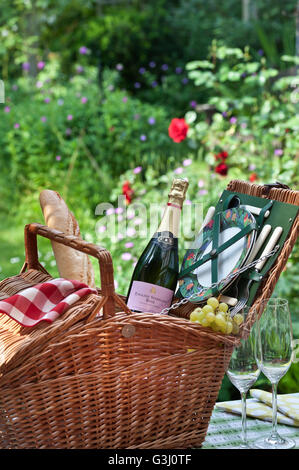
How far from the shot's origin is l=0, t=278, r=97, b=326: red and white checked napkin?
1104mm

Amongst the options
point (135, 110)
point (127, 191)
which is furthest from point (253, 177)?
point (135, 110)

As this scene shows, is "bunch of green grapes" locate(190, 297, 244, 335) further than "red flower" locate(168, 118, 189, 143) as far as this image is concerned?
No

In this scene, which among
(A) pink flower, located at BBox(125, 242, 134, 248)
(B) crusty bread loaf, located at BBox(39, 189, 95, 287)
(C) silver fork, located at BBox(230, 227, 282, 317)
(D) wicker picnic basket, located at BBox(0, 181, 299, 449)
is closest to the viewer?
(D) wicker picnic basket, located at BBox(0, 181, 299, 449)

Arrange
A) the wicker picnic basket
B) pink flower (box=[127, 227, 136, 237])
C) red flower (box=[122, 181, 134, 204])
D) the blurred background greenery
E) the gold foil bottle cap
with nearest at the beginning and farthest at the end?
the wicker picnic basket < the gold foil bottle cap < pink flower (box=[127, 227, 136, 237]) < red flower (box=[122, 181, 134, 204]) < the blurred background greenery

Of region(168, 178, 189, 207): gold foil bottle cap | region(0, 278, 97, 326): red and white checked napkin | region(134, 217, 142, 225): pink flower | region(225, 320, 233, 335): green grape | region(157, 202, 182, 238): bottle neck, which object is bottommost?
region(134, 217, 142, 225): pink flower

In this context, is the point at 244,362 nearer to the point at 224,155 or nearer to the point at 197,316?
the point at 197,316

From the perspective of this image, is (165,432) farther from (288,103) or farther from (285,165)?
(288,103)

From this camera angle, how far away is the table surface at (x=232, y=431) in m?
1.20

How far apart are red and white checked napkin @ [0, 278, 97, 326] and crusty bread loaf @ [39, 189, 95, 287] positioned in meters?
0.31

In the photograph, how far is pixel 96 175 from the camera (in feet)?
14.1

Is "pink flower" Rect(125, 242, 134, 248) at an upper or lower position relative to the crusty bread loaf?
lower

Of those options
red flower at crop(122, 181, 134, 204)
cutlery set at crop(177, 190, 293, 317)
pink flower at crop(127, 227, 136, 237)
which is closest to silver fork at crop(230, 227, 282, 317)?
cutlery set at crop(177, 190, 293, 317)

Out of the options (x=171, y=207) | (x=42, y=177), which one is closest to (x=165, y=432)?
(x=171, y=207)

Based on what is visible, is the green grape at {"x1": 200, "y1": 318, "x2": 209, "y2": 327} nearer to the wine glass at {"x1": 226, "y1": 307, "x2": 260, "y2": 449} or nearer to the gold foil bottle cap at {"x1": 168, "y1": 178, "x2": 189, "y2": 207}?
the wine glass at {"x1": 226, "y1": 307, "x2": 260, "y2": 449}
